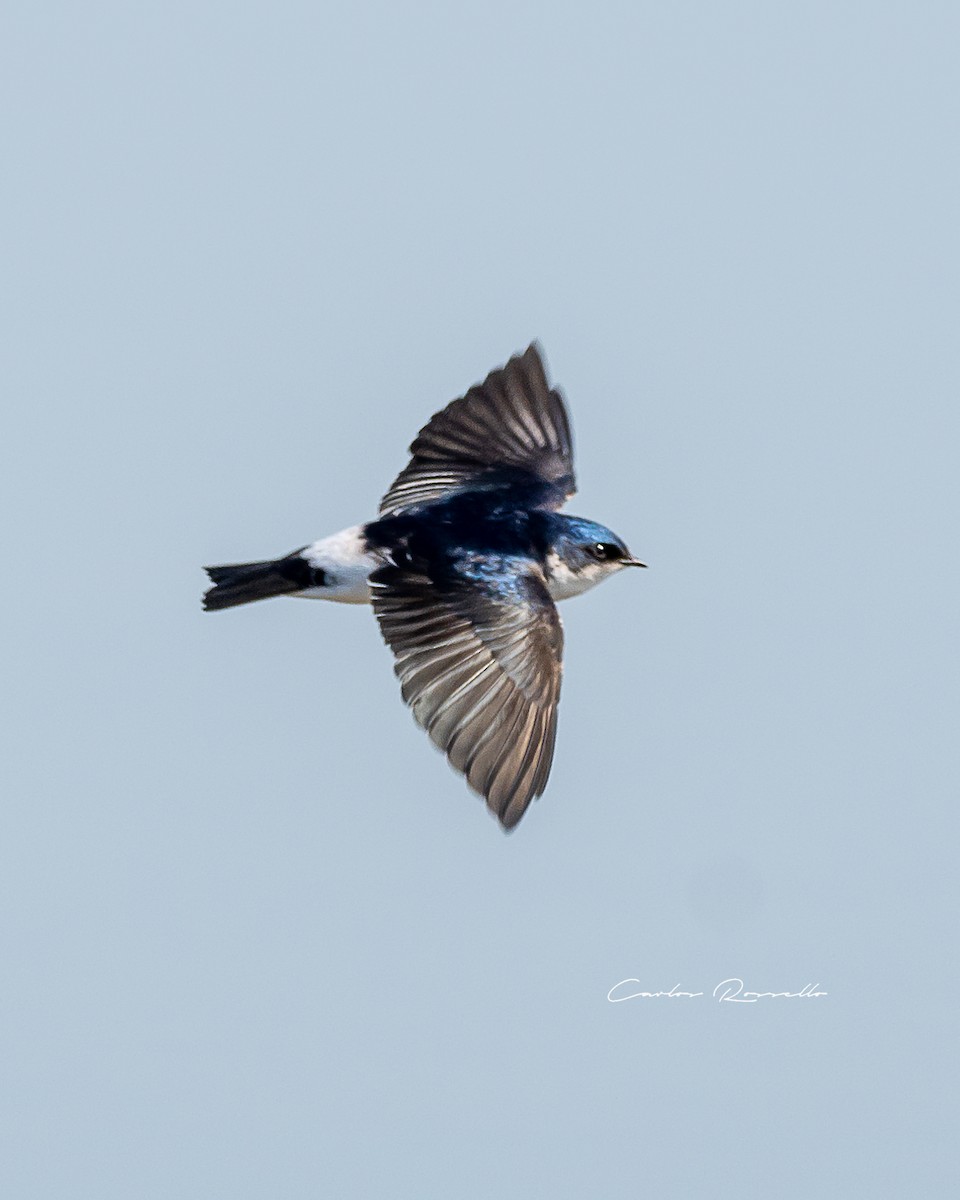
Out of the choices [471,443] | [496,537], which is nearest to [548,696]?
[496,537]

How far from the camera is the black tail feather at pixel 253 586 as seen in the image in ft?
25.8

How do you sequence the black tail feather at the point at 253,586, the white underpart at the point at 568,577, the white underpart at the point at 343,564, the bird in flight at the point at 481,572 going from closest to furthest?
the bird in flight at the point at 481,572
the white underpart at the point at 343,564
the black tail feather at the point at 253,586
the white underpart at the point at 568,577

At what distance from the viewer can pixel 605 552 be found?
815cm

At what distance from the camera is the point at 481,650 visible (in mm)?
7336

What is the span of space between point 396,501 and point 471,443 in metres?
0.46

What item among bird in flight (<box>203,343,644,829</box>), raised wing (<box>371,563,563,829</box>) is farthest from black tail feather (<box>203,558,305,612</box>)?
raised wing (<box>371,563,563,829</box>)

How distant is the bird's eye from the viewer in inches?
320

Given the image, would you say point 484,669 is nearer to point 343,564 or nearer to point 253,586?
point 343,564

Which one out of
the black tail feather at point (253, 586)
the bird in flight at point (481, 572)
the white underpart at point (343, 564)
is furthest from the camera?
the black tail feather at point (253, 586)

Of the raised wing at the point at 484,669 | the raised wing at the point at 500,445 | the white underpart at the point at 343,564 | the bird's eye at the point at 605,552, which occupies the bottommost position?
the raised wing at the point at 484,669

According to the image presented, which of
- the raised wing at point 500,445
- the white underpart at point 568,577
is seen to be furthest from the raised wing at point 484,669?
the raised wing at point 500,445

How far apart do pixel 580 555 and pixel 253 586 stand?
121 cm

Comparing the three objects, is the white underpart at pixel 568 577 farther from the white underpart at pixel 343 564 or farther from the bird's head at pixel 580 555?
the white underpart at pixel 343 564

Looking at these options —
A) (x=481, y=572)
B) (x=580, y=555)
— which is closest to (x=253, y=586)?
(x=481, y=572)
